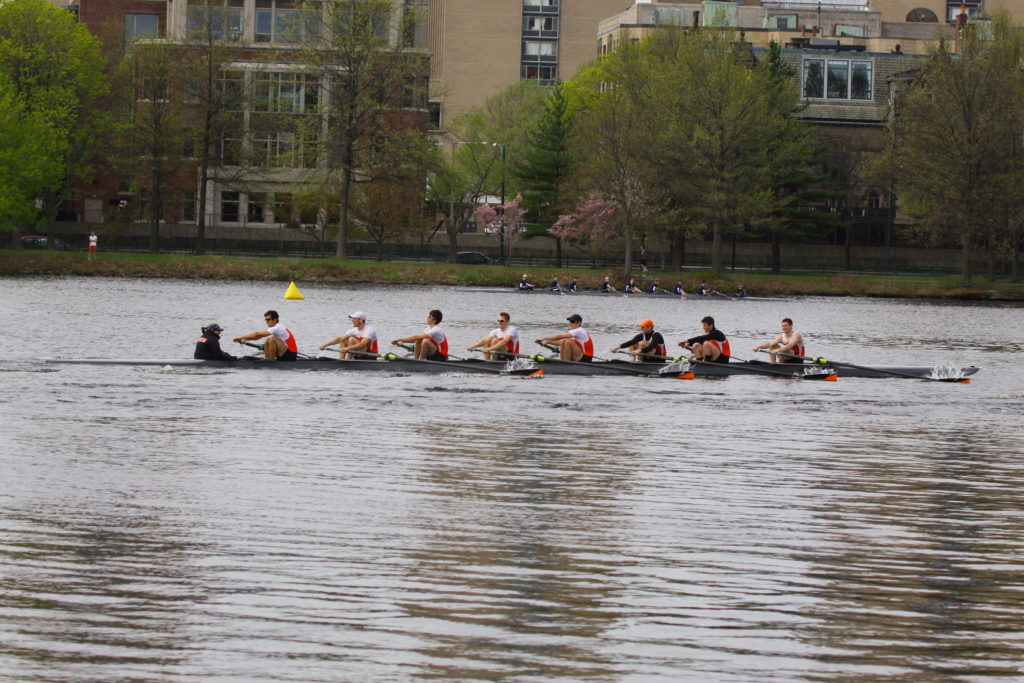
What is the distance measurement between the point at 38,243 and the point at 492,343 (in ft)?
220

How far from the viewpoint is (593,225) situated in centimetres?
8625

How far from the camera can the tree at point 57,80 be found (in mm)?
78375

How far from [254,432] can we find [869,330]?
37551 millimetres

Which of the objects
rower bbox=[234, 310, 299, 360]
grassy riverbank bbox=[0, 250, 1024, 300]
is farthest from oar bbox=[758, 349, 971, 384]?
grassy riverbank bbox=[0, 250, 1024, 300]

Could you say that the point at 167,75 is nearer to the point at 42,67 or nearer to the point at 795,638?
the point at 42,67

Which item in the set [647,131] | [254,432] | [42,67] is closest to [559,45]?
[647,131]

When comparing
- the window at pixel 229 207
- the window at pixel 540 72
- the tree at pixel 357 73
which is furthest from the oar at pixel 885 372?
the window at pixel 540 72

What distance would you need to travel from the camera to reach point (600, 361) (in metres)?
31.7

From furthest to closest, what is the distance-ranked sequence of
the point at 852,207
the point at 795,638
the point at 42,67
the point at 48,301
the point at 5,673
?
the point at 852,207, the point at 42,67, the point at 48,301, the point at 795,638, the point at 5,673

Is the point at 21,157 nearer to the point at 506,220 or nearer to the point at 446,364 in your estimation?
the point at 506,220

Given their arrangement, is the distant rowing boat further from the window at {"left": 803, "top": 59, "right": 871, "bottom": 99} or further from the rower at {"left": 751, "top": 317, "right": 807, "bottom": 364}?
the rower at {"left": 751, "top": 317, "right": 807, "bottom": 364}

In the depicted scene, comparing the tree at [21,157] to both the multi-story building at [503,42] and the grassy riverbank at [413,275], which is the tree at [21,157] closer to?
the grassy riverbank at [413,275]

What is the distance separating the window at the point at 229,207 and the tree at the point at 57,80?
21.5m

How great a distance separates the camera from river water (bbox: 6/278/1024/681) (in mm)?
9891
